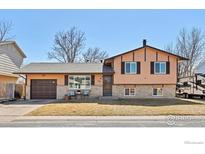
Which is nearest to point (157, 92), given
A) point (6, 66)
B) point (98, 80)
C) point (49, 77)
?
point (98, 80)

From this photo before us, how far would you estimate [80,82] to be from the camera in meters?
25.6

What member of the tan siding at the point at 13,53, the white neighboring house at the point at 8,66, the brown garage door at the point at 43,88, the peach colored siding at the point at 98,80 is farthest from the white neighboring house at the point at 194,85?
the tan siding at the point at 13,53

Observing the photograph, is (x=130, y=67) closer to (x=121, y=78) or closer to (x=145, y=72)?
(x=121, y=78)

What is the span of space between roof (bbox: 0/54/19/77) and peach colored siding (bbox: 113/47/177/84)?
10340mm

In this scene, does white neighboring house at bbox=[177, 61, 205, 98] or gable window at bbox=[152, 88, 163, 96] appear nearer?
gable window at bbox=[152, 88, 163, 96]

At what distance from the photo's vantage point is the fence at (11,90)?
24144 millimetres

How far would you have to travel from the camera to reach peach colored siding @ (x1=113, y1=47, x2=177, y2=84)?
82.9ft

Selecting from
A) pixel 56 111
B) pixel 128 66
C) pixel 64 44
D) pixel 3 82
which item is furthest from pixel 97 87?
pixel 64 44

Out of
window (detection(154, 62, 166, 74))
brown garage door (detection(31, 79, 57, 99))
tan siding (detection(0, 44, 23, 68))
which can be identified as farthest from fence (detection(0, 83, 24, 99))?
window (detection(154, 62, 166, 74))

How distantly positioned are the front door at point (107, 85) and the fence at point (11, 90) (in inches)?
365

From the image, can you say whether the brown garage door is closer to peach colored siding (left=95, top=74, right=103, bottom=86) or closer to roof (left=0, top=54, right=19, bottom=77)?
roof (left=0, top=54, right=19, bottom=77)

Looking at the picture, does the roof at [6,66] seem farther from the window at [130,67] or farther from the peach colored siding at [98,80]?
the window at [130,67]
